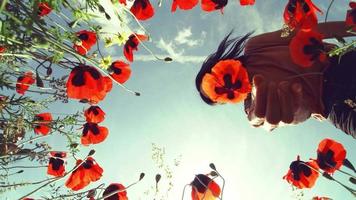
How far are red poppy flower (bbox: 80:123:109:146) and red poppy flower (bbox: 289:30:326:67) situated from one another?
6.95ft

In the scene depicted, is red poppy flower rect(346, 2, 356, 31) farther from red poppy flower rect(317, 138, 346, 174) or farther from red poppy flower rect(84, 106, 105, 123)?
red poppy flower rect(84, 106, 105, 123)

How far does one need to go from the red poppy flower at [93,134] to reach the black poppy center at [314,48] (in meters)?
2.18

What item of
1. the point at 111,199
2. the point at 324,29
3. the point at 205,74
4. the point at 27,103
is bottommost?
the point at 111,199

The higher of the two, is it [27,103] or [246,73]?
[246,73]

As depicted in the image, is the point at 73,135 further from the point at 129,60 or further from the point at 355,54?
the point at 355,54

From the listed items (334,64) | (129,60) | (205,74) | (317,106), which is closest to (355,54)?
(334,64)

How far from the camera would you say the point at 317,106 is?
9.21 feet

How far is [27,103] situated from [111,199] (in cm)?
106

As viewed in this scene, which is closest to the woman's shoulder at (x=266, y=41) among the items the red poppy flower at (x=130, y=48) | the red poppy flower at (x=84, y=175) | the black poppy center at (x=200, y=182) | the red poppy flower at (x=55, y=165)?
the black poppy center at (x=200, y=182)

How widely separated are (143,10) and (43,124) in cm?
129

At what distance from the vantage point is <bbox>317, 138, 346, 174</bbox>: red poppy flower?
2.89 metres

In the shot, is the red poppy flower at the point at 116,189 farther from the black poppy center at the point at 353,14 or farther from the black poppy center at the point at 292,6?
the black poppy center at the point at 353,14

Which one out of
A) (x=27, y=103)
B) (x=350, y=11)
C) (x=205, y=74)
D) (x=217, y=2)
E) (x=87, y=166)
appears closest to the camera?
(x=350, y=11)

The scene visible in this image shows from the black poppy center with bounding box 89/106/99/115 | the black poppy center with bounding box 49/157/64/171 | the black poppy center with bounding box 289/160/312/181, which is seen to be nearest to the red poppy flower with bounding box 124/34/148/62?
the black poppy center with bounding box 89/106/99/115
